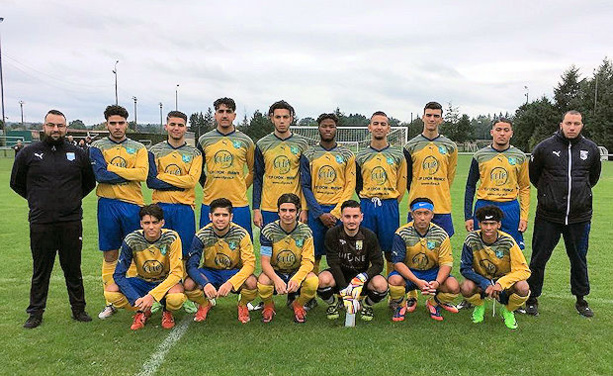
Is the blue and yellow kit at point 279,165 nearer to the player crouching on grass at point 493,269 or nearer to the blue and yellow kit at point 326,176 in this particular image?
the blue and yellow kit at point 326,176

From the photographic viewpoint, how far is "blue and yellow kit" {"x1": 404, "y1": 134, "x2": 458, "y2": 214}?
4.66 meters

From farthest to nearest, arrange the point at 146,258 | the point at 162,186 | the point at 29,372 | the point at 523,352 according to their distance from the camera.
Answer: the point at 162,186, the point at 146,258, the point at 523,352, the point at 29,372

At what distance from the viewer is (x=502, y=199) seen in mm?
4508

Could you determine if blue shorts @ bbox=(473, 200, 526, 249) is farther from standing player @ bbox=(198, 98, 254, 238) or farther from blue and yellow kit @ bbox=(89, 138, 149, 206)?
blue and yellow kit @ bbox=(89, 138, 149, 206)

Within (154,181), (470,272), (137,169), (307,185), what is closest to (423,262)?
(470,272)

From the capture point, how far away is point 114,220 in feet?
14.5

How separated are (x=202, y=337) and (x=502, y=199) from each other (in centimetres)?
311

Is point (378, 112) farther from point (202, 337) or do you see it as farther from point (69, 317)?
point (69, 317)

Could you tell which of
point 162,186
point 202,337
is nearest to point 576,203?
point 202,337

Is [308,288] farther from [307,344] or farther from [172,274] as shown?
[172,274]

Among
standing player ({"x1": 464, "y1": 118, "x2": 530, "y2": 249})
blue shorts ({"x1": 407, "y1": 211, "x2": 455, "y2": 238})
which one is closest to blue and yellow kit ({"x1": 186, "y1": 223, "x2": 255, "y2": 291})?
blue shorts ({"x1": 407, "y1": 211, "x2": 455, "y2": 238})

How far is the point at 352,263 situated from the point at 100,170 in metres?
2.53

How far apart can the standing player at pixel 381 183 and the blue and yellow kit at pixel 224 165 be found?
3.99 ft

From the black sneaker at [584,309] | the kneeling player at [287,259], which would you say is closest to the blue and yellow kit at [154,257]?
the kneeling player at [287,259]
